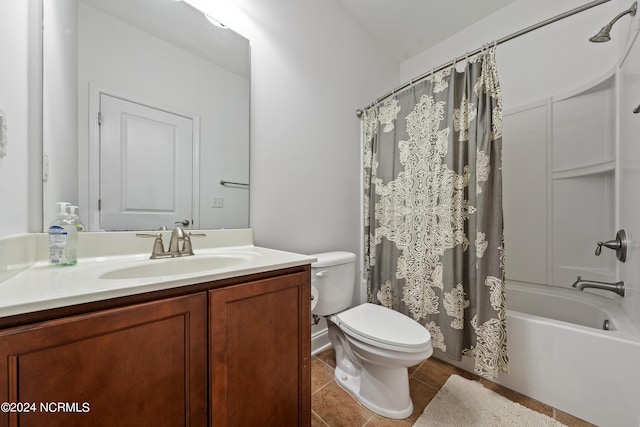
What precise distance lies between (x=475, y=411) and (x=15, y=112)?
2158 millimetres

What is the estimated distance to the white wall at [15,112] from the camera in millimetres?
658

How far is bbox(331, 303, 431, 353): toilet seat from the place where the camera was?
105 centimetres

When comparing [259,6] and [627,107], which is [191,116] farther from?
[627,107]

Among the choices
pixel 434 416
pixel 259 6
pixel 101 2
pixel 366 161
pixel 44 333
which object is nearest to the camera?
pixel 44 333

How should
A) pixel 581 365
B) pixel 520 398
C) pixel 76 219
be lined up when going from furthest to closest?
pixel 520 398 < pixel 581 365 < pixel 76 219

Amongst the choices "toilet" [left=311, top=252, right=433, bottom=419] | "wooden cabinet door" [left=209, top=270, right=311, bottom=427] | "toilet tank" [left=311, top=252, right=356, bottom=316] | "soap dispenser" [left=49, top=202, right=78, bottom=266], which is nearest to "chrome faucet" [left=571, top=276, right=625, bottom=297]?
"toilet" [left=311, top=252, right=433, bottom=419]

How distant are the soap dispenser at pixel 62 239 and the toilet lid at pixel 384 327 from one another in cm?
114

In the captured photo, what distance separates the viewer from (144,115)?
3.33ft

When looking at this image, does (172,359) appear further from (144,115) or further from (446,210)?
(446,210)

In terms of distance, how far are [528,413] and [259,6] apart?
2554mm

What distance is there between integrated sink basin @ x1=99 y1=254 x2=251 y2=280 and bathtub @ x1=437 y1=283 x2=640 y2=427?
151 centimetres

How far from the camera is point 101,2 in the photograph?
923 mm

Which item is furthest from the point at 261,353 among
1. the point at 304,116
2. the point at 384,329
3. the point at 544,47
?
the point at 544,47

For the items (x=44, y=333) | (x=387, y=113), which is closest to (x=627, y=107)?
(x=387, y=113)
